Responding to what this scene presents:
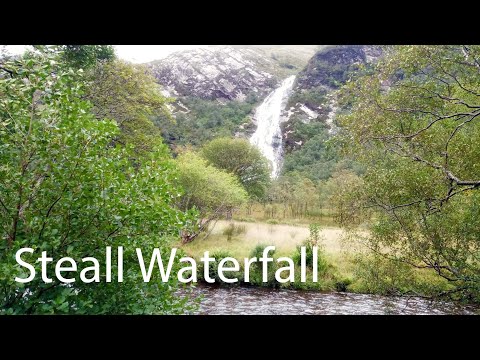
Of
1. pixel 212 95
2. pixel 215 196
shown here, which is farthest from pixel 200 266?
pixel 212 95

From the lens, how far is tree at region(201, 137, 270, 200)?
41375 mm

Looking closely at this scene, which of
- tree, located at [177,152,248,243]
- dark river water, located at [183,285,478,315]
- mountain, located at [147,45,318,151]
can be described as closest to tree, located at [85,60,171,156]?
tree, located at [177,152,248,243]

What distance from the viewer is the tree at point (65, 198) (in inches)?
133

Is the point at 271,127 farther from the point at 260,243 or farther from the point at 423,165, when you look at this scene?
the point at 423,165

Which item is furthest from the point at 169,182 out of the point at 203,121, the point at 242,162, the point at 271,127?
the point at 203,121

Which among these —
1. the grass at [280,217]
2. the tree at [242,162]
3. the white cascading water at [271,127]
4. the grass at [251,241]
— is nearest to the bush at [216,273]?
the grass at [251,241]

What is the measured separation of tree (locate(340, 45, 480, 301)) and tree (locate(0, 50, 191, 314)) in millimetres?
4768

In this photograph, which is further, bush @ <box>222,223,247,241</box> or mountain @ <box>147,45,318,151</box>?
mountain @ <box>147,45,318,151</box>

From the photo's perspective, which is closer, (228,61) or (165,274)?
(165,274)

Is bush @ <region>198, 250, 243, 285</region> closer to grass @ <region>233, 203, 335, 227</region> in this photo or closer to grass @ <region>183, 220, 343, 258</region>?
grass @ <region>183, 220, 343, 258</region>

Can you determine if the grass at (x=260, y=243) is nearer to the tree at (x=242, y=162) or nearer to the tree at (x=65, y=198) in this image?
the tree at (x=65, y=198)

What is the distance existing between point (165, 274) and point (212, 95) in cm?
10828
